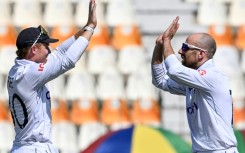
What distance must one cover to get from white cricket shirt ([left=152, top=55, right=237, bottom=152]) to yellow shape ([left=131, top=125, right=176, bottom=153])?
9.99 ft

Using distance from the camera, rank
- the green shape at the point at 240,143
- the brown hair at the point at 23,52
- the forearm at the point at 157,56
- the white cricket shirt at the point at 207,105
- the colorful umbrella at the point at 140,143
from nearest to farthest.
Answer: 1. the white cricket shirt at the point at 207,105
2. the brown hair at the point at 23,52
3. the forearm at the point at 157,56
4. the green shape at the point at 240,143
5. the colorful umbrella at the point at 140,143

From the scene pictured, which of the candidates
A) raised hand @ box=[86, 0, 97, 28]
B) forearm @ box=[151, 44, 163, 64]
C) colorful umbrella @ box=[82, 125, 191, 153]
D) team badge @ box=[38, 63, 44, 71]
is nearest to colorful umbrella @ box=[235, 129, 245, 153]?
colorful umbrella @ box=[82, 125, 191, 153]

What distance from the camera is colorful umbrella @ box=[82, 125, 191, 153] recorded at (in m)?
9.83

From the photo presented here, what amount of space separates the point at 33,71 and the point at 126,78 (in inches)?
244

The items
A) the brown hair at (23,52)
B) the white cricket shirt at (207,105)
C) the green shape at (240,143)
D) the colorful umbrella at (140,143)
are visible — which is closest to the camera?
the white cricket shirt at (207,105)

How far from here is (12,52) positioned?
42.2 feet

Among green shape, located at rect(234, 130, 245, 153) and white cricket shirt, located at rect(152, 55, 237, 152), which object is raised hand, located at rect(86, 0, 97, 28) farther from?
green shape, located at rect(234, 130, 245, 153)

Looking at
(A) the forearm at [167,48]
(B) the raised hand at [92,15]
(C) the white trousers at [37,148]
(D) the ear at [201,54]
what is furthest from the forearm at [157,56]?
(C) the white trousers at [37,148]

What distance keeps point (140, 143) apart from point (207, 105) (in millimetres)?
3240

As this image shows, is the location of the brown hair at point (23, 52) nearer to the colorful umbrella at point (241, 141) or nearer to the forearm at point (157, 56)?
the forearm at point (157, 56)

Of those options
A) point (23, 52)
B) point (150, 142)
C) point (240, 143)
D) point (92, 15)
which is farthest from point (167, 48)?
point (150, 142)

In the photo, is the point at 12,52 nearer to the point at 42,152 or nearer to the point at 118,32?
the point at 118,32

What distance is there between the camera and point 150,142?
10031mm

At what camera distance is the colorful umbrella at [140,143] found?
983 cm
